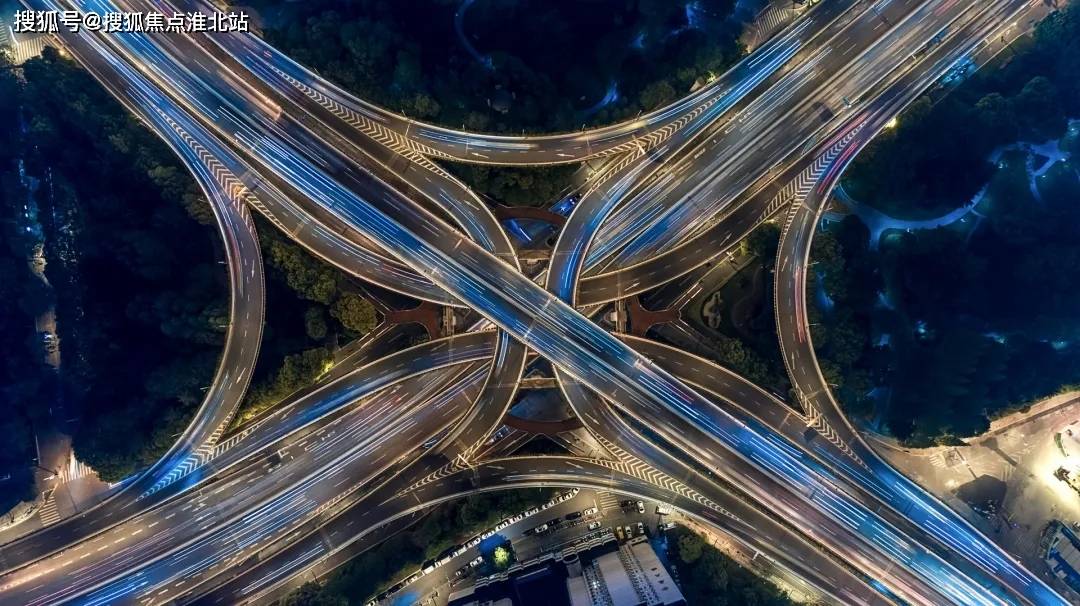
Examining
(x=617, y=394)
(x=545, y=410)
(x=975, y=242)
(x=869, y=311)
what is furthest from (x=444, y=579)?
(x=975, y=242)

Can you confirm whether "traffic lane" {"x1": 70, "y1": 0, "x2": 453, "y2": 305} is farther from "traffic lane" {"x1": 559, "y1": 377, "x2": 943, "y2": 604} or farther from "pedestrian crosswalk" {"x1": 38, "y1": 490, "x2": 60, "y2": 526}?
"pedestrian crosswalk" {"x1": 38, "y1": 490, "x2": 60, "y2": 526}

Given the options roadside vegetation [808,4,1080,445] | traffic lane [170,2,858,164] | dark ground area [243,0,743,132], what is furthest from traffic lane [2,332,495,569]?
roadside vegetation [808,4,1080,445]

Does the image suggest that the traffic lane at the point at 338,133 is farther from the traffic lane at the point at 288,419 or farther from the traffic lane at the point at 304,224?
the traffic lane at the point at 288,419

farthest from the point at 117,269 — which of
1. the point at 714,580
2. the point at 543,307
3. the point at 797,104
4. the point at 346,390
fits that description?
the point at 797,104

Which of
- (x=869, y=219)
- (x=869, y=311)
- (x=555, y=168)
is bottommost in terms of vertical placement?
(x=869, y=311)

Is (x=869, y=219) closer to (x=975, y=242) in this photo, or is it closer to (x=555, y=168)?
(x=975, y=242)

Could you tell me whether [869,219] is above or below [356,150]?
below
